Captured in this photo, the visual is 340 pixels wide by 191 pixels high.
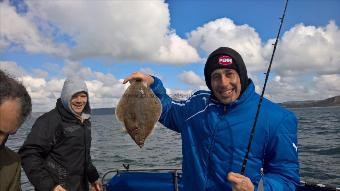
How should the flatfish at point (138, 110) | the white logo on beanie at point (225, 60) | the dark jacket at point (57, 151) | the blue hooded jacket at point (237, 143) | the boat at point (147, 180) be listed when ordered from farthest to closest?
the boat at point (147, 180)
the dark jacket at point (57, 151)
the flatfish at point (138, 110)
the white logo on beanie at point (225, 60)
the blue hooded jacket at point (237, 143)

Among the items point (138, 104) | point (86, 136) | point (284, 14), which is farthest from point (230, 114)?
point (86, 136)

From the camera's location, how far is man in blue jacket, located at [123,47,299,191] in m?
3.60

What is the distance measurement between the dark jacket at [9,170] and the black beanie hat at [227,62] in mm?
2075

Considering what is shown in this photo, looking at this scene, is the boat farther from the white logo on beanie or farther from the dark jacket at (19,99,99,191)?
the white logo on beanie

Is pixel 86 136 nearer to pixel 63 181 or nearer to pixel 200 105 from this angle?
pixel 63 181

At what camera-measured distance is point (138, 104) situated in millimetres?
4359

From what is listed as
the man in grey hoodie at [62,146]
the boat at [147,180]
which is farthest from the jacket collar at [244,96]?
the boat at [147,180]

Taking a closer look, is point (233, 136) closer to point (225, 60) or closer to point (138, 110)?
point (225, 60)

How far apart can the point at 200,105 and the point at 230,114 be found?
0.44 m

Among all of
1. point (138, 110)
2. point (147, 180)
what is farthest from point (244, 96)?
point (147, 180)

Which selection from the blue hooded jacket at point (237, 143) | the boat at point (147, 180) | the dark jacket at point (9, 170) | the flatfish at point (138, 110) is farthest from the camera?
the boat at point (147, 180)

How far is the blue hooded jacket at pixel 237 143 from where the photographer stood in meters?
3.60

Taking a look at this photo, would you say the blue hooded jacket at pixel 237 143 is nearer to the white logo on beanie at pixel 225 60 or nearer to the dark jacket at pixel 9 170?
the white logo on beanie at pixel 225 60

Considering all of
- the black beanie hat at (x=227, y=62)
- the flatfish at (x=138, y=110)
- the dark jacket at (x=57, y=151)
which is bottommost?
the dark jacket at (x=57, y=151)
